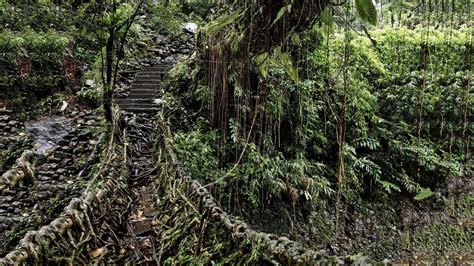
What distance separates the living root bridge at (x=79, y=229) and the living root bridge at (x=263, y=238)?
749 mm

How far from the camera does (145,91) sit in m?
8.27

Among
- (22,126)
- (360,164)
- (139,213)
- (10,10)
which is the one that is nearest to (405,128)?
(360,164)

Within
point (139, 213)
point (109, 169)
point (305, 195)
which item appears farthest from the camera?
point (305, 195)

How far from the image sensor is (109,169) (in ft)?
15.0

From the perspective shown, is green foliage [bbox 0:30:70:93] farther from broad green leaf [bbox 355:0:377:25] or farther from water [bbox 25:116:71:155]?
broad green leaf [bbox 355:0:377:25]

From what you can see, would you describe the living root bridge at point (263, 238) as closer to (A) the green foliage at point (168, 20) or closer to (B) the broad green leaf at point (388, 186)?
(B) the broad green leaf at point (388, 186)

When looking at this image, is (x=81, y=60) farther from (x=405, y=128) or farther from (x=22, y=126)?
(x=405, y=128)

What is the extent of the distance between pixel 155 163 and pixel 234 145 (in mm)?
1101

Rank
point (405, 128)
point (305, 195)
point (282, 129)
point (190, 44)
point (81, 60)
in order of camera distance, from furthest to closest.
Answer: point (190, 44) < point (81, 60) < point (405, 128) < point (282, 129) < point (305, 195)

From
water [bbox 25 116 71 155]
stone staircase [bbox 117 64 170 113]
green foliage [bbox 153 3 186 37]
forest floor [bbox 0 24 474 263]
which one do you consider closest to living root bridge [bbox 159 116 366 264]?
forest floor [bbox 0 24 474 263]

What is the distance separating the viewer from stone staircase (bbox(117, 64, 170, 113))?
764 cm

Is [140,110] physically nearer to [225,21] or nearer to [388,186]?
[388,186]

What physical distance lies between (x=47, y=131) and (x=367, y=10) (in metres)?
5.64

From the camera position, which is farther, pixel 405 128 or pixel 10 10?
pixel 10 10
